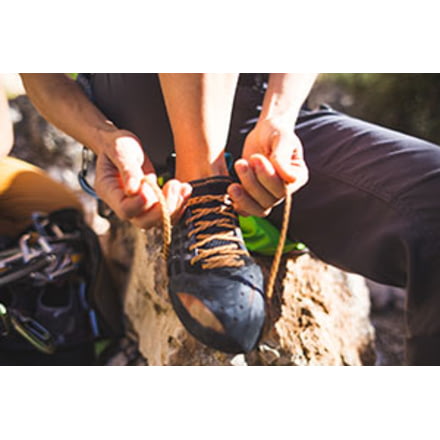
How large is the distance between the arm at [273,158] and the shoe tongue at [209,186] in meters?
0.02

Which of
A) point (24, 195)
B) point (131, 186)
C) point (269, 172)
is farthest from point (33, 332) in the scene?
point (269, 172)

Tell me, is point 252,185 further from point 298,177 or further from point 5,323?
point 5,323

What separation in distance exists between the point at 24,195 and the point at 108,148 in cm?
44

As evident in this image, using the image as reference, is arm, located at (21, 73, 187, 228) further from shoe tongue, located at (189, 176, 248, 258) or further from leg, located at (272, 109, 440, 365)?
leg, located at (272, 109, 440, 365)

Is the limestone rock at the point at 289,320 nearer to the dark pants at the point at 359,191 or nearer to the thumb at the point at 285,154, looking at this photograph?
the dark pants at the point at 359,191

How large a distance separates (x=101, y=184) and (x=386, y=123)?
1198 millimetres

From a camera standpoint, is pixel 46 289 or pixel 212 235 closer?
pixel 212 235

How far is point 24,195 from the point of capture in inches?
31.3

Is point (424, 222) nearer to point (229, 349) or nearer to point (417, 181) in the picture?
point (417, 181)

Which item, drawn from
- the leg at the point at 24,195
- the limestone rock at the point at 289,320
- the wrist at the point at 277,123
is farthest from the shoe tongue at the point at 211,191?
the leg at the point at 24,195

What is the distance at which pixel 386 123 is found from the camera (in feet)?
4.31

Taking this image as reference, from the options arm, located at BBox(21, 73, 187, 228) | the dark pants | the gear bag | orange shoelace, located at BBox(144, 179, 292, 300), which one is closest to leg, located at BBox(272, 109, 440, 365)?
the dark pants

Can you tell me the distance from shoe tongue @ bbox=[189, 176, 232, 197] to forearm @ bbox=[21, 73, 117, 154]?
0.17 meters
